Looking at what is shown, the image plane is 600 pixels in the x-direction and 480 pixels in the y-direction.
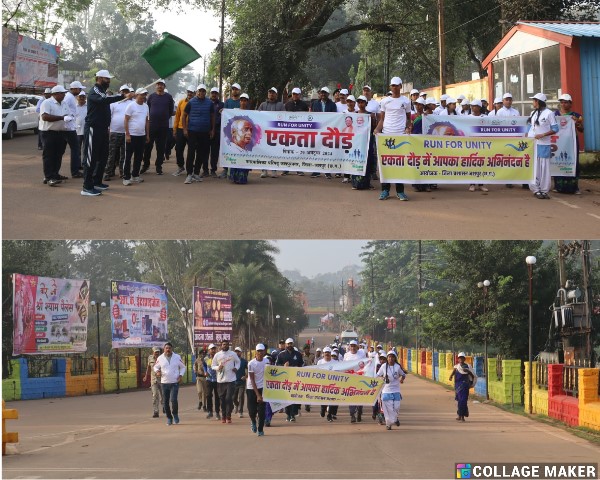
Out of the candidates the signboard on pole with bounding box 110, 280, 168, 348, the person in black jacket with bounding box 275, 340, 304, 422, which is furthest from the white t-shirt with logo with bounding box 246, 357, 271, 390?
the signboard on pole with bounding box 110, 280, 168, 348

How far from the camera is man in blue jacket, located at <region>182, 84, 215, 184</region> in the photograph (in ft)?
59.8

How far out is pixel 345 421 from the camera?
16219mm

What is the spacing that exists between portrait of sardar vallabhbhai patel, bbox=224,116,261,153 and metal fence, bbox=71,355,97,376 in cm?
1335

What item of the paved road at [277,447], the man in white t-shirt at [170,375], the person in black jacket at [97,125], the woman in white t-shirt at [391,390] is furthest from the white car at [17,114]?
the woman in white t-shirt at [391,390]

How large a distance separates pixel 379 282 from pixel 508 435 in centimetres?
7968

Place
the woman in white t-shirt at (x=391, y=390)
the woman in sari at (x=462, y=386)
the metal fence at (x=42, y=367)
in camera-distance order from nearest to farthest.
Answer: the woman in white t-shirt at (x=391, y=390), the woman in sari at (x=462, y=386), the metal fence at (x=42, y=367)

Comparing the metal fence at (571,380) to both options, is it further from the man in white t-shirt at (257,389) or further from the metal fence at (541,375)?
the man in white t-shirt at (257,389)

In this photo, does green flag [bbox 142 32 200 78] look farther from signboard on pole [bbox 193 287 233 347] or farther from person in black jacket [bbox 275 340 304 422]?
signboard on pole [bbox 193 287 233 347]

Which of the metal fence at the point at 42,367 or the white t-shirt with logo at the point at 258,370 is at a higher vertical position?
the white t-shirt with logo at the point at 258,370

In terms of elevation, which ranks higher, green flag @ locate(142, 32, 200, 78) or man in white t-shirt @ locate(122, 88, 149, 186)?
green flag @ locate(142, 32, 200, 78)

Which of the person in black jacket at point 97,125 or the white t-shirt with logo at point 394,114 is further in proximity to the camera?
the white t-shirt with logo at point 394,114

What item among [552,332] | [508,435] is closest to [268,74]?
[552,332]

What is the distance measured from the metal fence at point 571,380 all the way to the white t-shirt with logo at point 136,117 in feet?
31.1

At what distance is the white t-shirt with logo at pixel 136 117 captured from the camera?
58.6 feet
